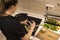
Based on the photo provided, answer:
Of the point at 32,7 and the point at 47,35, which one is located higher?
the point at 32,7

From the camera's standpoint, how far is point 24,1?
8.14ft

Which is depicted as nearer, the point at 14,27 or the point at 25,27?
the point at 14,27

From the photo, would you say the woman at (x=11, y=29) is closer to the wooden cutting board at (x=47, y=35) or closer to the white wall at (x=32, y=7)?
the wooden cutting board at (x=47, y=35)

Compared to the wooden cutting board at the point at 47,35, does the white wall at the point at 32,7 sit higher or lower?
higher

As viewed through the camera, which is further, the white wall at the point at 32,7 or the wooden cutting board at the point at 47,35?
the white wall at the point at 32,7

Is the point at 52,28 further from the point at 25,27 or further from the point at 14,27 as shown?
the point at 14,27

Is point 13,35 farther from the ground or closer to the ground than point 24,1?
closer to the ground

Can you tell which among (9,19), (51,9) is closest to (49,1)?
(51,9)

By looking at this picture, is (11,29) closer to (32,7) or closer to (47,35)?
(47,35)

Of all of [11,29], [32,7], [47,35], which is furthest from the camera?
[32,7]

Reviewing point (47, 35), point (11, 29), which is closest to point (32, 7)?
point (47, 35)

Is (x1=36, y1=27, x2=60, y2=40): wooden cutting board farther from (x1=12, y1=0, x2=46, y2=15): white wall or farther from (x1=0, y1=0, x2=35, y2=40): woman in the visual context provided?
(x1=12, y1=0, x2=46, y2=15): white wall

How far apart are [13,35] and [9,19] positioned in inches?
7.2

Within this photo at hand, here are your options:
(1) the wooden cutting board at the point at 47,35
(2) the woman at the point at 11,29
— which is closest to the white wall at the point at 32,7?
(1) the wooden cutting board at the point at 47,35
